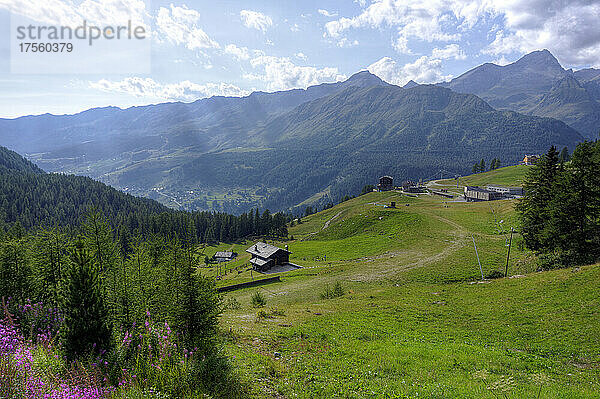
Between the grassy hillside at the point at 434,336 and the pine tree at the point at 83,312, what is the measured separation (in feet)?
20.7

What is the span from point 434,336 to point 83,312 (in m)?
22.4

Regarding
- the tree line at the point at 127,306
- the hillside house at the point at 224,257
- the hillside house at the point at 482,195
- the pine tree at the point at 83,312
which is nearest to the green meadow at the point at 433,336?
the tree line at the point at 127,306

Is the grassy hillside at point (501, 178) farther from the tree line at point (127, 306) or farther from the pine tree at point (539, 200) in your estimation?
the tree line at point (127, 306)

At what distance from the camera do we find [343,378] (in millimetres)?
14422

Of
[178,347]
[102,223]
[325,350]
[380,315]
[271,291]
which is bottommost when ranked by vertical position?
[271,291]

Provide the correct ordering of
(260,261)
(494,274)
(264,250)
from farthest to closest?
1. (264,250)
2. (260,261)
3. (494,274)

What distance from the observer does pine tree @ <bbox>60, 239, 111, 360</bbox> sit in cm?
1145

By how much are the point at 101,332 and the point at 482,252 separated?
58795 mm

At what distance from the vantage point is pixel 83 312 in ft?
38.3

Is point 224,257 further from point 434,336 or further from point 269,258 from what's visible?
point 434,336

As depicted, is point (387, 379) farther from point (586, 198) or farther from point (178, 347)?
point (586, 198)

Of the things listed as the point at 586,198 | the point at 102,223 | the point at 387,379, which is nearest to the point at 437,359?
the point at 387,379

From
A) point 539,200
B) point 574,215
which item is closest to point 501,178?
point 539,200

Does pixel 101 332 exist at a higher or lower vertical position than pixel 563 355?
higher
